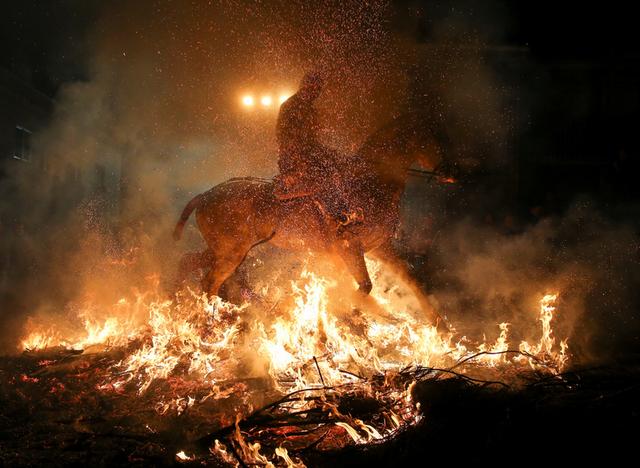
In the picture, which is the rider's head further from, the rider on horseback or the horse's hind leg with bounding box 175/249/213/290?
the horse's hind leg with bounding box 175/249/213/290

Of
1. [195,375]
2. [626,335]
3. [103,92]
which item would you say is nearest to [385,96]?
[626,335]

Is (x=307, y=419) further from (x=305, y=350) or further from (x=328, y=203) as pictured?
(x=328, y=203)

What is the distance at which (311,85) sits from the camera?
4922 millimetres

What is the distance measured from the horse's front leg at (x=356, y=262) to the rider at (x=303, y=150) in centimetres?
91

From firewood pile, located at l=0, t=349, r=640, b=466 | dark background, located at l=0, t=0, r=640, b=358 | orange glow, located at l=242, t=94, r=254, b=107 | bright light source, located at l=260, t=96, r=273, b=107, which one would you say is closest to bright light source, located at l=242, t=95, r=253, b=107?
orange glow, located at l=242, t=94, r=254, b=107

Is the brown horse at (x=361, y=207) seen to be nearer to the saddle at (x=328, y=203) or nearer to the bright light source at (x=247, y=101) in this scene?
the saddle at (x=328, y=203)

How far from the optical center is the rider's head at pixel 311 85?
4.92 meters

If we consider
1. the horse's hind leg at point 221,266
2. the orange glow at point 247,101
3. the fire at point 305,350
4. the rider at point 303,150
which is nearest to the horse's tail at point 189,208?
the horse's hind leg at point 221,266

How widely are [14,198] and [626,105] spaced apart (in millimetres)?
17726

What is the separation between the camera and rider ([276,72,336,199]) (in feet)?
16.7

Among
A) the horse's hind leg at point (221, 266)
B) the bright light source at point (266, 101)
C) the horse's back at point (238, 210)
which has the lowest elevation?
the horse's hind leg at point (221, 266)

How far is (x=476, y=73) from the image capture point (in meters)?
9.45

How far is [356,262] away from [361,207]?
2.56 ft

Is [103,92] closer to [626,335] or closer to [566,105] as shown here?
[566,105]
